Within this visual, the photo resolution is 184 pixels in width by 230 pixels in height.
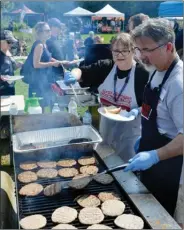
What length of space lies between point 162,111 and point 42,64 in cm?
315

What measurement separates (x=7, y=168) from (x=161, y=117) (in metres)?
2.57

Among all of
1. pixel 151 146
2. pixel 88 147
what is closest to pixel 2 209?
pixel 88 147

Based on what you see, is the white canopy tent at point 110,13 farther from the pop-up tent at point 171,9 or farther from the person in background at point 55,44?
the pop-up tent at point 171,9

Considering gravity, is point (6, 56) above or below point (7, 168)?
above

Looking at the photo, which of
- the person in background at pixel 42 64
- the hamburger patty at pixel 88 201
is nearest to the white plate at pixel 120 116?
the hamburger patty at pixel 88 201

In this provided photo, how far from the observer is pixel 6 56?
414 centimetres

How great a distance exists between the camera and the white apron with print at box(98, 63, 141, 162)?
267 cm

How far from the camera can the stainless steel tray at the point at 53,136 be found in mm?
2258

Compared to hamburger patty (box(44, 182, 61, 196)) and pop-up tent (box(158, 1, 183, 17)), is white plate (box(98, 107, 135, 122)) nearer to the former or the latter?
hamburger patty (box(44, 182, 61, 196))

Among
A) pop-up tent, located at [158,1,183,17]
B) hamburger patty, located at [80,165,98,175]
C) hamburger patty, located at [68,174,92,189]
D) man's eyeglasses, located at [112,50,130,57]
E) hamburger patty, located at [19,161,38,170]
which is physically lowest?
hamburger patty, located at [19,161,38,170]

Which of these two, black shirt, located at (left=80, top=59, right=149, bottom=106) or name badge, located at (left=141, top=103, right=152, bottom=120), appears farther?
black shirt, located at (left=80, top=59, right=149, bottom=106)

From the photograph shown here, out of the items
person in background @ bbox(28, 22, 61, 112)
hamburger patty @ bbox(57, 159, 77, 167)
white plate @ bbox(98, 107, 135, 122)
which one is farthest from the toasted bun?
person in background @ bbox(28, 22, 61, 112)

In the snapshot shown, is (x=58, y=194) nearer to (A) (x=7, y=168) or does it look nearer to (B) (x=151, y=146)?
(B) (x=151, y=146)

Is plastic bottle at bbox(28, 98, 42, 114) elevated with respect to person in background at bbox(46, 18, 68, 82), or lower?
lower
